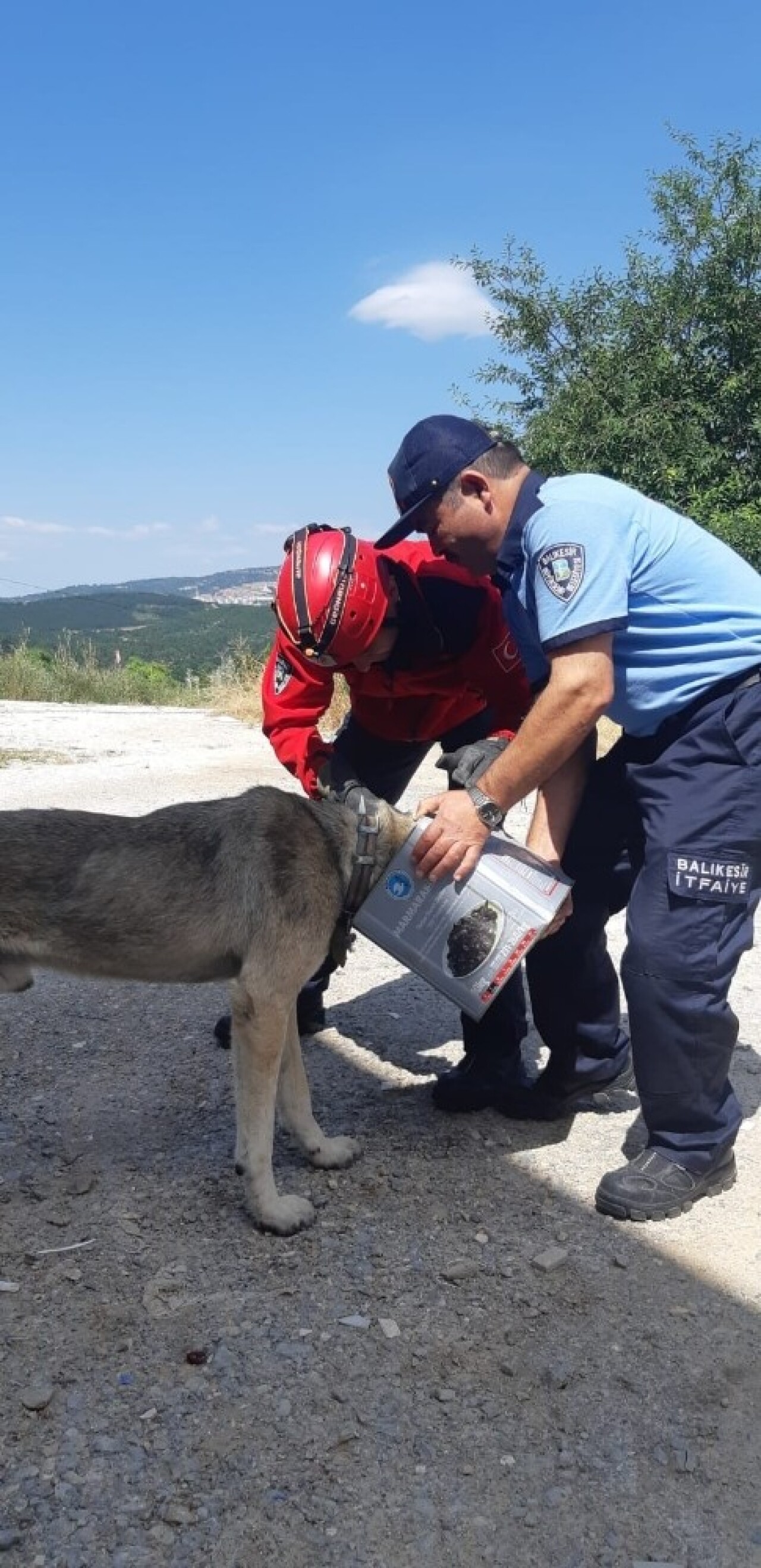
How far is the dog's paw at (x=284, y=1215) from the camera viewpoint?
3.38m

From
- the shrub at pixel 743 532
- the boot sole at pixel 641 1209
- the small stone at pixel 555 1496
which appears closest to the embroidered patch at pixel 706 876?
the boot sole at pixel 641 1209

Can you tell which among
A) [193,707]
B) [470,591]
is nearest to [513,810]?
[470,591]

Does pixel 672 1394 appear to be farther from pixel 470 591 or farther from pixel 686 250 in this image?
pixel 686 250

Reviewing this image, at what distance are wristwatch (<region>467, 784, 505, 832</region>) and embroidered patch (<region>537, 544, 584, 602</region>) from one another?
0.62 meters

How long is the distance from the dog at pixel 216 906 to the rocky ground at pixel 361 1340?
168mm

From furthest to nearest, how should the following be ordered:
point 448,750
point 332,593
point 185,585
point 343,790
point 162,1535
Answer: point 185,585
point 448,750
point 343,790
point 332,593
point 162,1535

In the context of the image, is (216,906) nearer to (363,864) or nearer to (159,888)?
(159,888)

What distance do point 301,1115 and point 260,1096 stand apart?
15.0 inches

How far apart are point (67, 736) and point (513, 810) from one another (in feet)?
21.1

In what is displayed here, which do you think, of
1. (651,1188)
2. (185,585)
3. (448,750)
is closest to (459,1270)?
(651,1188)

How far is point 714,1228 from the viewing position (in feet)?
11.4

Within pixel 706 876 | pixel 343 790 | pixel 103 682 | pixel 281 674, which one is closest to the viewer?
pixel 706 876

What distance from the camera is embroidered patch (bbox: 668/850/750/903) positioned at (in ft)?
11.0

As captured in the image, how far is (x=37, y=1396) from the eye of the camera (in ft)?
8.63
